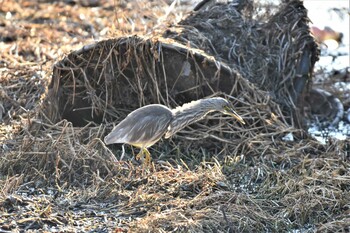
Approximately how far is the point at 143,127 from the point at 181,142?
0.82 meters

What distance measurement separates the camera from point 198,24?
8656 mm

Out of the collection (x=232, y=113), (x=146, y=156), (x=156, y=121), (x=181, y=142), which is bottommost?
(x=181, y=142)

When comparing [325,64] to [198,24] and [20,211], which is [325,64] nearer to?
[198,24]

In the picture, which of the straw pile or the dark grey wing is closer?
the straw pile

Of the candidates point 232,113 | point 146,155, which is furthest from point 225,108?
point 146,155

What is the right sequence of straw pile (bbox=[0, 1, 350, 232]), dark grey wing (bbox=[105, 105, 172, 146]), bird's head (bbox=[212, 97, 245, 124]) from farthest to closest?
bird's head (bbox=[212, 97, 245, 124]) → dark grey wing (bbox=[105, 105, 172, 146]) → straw pile (bbox=[0, 1, 350, 232])

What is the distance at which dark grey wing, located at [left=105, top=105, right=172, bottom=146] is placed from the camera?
6.62 meters

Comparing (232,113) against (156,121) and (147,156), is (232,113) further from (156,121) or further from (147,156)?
(147,156)

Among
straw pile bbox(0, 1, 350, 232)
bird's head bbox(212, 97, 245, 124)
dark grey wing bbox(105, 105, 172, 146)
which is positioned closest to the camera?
straw pile bbox(0, 1, 350, 232)

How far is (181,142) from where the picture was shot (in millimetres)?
7379

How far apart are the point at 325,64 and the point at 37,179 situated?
5370mm

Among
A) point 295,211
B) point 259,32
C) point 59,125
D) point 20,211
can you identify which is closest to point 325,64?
point 259,32

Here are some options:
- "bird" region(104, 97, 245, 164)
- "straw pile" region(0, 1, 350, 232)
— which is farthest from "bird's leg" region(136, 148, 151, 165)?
"straw pile" region(0, 1, 350, 232)

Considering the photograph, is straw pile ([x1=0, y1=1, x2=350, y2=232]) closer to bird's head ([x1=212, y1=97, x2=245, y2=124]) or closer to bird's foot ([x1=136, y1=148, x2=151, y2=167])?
bird's foot ([x1=136, y1=148, x2=151, y2=167])
